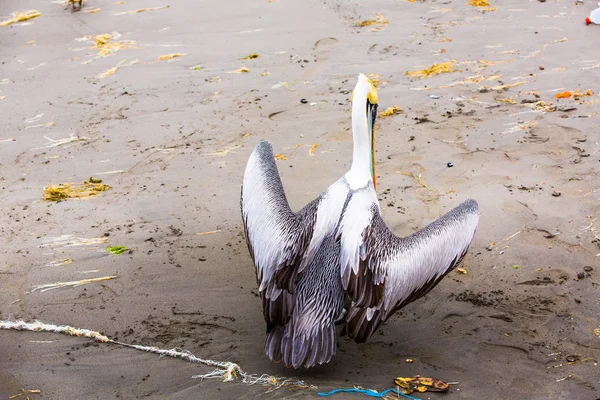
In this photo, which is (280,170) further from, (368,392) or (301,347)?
(368,392)

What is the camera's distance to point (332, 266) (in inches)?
134

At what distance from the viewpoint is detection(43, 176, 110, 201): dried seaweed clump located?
4871mm

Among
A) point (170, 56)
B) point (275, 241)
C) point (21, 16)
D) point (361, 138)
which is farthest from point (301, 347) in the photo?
point (21, 16)

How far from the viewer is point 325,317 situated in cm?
330

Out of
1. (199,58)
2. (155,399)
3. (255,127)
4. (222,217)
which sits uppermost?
(199,58)

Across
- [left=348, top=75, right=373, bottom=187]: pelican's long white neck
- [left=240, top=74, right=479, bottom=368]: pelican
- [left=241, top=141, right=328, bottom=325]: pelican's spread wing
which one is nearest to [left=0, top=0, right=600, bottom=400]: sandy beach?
[left=240, top=74, right=479, bottom=368]: pelican

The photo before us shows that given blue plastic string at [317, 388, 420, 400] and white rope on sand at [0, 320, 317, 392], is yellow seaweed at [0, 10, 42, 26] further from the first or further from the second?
blue plastic string at [317, 388, 420, 400]

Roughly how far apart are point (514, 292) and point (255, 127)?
276 centimetres

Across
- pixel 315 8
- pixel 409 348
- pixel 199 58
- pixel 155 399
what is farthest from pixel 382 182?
pixel 315 8

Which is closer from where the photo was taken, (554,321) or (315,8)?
(554,321)

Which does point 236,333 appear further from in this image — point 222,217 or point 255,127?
point 255,127

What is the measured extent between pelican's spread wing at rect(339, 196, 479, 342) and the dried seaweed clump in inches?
92.2

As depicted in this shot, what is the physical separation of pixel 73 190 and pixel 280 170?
1611mm

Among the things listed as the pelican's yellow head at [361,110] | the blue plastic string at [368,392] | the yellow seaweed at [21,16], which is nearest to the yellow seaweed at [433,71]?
the pelican's yellow head at [361,110]
